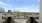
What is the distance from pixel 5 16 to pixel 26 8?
99 centimetres

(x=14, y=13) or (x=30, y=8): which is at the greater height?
(x=30, y=8)

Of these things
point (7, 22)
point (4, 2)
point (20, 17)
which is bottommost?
point (7, 22)

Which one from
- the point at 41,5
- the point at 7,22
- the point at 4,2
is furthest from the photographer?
the point at 4,2

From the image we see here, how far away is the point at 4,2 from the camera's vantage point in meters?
3.06

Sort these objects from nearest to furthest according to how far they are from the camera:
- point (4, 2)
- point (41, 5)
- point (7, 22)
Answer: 1. point (41, 5)
2. point (7, 22)
3. point (4, 2)

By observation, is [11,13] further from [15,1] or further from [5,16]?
[15,1]

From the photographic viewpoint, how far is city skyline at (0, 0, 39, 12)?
3053 mm

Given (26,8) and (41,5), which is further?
(26,8)

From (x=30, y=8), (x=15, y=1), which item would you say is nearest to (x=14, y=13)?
(x=15, y=1)

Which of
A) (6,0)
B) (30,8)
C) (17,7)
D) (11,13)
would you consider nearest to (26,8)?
(30,8)

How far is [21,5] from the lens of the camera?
10.2ft

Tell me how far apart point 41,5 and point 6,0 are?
1523 millimetres

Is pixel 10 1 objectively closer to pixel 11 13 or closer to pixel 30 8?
pixel 11 13

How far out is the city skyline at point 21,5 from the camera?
3.05 m
